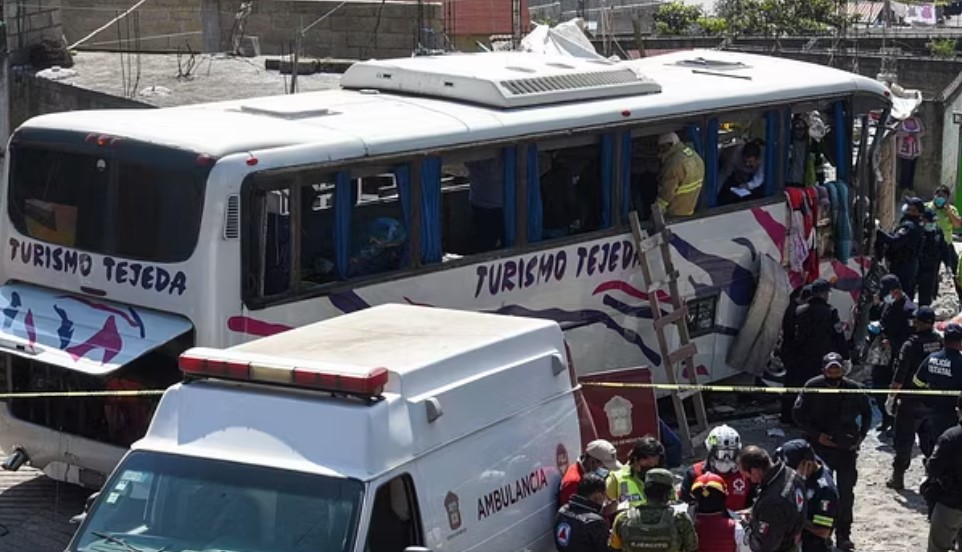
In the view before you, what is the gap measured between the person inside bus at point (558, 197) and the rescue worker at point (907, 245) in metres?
5.38

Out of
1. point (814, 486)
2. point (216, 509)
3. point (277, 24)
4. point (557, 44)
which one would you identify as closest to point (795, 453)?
point (814, 486)

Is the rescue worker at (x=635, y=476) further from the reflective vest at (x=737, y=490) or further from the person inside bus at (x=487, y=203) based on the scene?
the person inside bus at (x=487, y=203)

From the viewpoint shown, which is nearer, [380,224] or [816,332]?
[380,224]

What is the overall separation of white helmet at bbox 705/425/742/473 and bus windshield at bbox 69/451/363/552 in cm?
281

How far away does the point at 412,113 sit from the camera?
12.3 metres

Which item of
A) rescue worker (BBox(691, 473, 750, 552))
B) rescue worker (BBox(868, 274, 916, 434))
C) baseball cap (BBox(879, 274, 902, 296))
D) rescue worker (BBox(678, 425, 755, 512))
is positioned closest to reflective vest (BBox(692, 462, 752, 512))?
rescue worker (BBox(678, 425, 755, 512))

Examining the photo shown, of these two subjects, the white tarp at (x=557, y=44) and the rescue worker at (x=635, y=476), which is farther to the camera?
the white tarp at (x=557, y=44)

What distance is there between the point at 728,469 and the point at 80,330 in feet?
14.5

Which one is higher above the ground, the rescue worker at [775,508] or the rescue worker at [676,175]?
the rescue worker at [676,175]

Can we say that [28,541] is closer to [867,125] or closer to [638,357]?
[638,357]

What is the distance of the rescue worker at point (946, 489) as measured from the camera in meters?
10.4

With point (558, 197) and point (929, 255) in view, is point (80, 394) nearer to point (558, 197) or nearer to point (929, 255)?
point (558, 197)

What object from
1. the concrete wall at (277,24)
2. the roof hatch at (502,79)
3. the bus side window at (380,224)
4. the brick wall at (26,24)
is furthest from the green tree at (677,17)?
the bus side window at (380,224)

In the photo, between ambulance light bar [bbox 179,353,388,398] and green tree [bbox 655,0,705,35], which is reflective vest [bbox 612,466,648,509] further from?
green tree [bbox 655,0,705,35]
